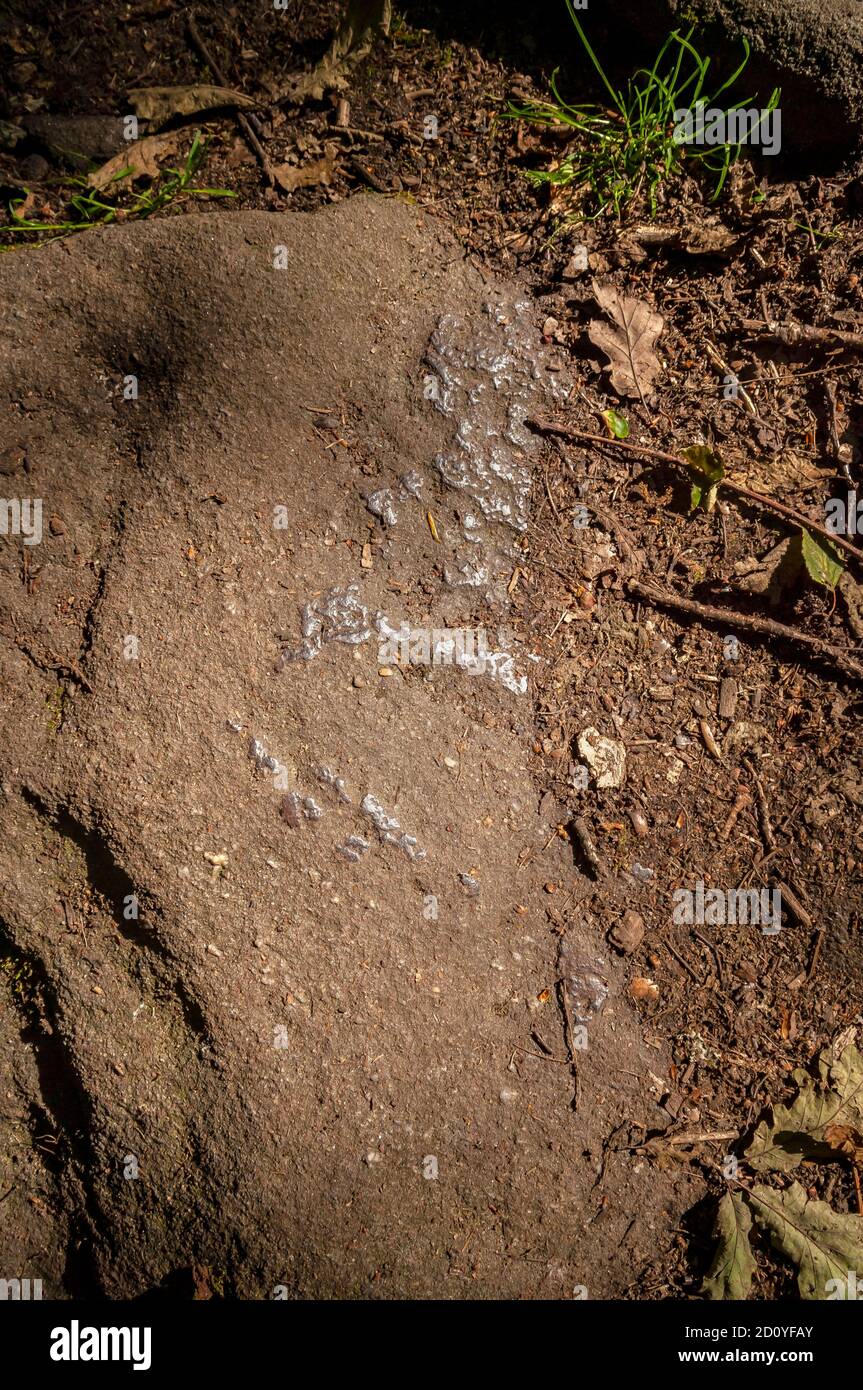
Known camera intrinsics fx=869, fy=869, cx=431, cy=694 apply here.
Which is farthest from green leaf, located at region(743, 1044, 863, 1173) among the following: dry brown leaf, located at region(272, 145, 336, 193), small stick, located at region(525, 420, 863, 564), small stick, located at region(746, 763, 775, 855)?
dry brown leaf, located at region(272, 145, 336, 193)

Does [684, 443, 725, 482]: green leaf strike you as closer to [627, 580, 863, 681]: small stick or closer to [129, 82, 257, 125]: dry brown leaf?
[627, 580, 863, 681]: small stick

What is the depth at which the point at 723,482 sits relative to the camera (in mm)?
2529

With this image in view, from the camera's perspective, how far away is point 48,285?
2449mm

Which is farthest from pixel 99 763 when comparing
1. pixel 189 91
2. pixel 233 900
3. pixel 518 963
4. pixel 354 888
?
pixel 189 91

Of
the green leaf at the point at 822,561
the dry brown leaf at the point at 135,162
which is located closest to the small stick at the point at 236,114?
the dry brown leaf at the point at 135,162

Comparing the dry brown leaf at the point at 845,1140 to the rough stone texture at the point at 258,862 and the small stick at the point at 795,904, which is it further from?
the small stick at the point at 795,904

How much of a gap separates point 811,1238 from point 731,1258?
23 cm

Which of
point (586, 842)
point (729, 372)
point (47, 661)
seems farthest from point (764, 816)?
point (47, 661)

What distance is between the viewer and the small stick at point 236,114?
9.23ft

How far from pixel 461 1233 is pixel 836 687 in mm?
1770

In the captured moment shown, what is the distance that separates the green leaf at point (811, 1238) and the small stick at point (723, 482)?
175 centimetres

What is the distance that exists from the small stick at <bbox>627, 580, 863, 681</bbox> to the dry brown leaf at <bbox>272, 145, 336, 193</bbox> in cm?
165

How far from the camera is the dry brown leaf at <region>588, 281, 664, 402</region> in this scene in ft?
8.43

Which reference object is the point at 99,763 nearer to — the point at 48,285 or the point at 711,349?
the point at 48,285
